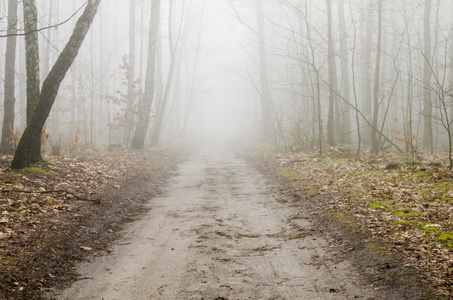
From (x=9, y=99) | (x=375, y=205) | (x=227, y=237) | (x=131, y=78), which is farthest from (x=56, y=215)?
(x=131, y=78)

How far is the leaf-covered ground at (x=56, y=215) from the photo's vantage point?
410 centimetres

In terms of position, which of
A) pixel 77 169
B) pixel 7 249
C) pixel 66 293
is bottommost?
pixel 66 293

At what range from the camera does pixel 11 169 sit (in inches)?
295

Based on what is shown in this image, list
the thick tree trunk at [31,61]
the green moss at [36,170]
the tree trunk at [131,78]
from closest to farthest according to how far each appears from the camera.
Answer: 1. the green moss at [36,170]
2. the thick tree trunk at [31,61]
3. the tree trunk at [131,78]

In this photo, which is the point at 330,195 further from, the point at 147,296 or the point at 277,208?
the point at 147,296

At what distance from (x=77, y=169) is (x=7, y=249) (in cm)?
491

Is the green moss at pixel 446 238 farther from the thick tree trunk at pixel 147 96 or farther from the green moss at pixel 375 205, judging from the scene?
the thick tree trunk at pixel 147 96

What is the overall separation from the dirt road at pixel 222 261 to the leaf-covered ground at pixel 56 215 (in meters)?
0.36

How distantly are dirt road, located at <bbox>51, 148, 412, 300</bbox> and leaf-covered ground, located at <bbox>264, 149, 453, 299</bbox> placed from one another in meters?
0.72

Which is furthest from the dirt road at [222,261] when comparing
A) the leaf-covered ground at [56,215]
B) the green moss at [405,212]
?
the green moss at [405,212]

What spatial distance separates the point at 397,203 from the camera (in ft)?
20.5

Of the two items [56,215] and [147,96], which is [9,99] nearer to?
[147,96]

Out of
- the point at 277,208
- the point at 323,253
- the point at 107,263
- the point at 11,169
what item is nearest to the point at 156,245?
the point at 107,263

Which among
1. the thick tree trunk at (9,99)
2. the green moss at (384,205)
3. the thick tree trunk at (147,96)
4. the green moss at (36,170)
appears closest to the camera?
the green moss at (384,205)
